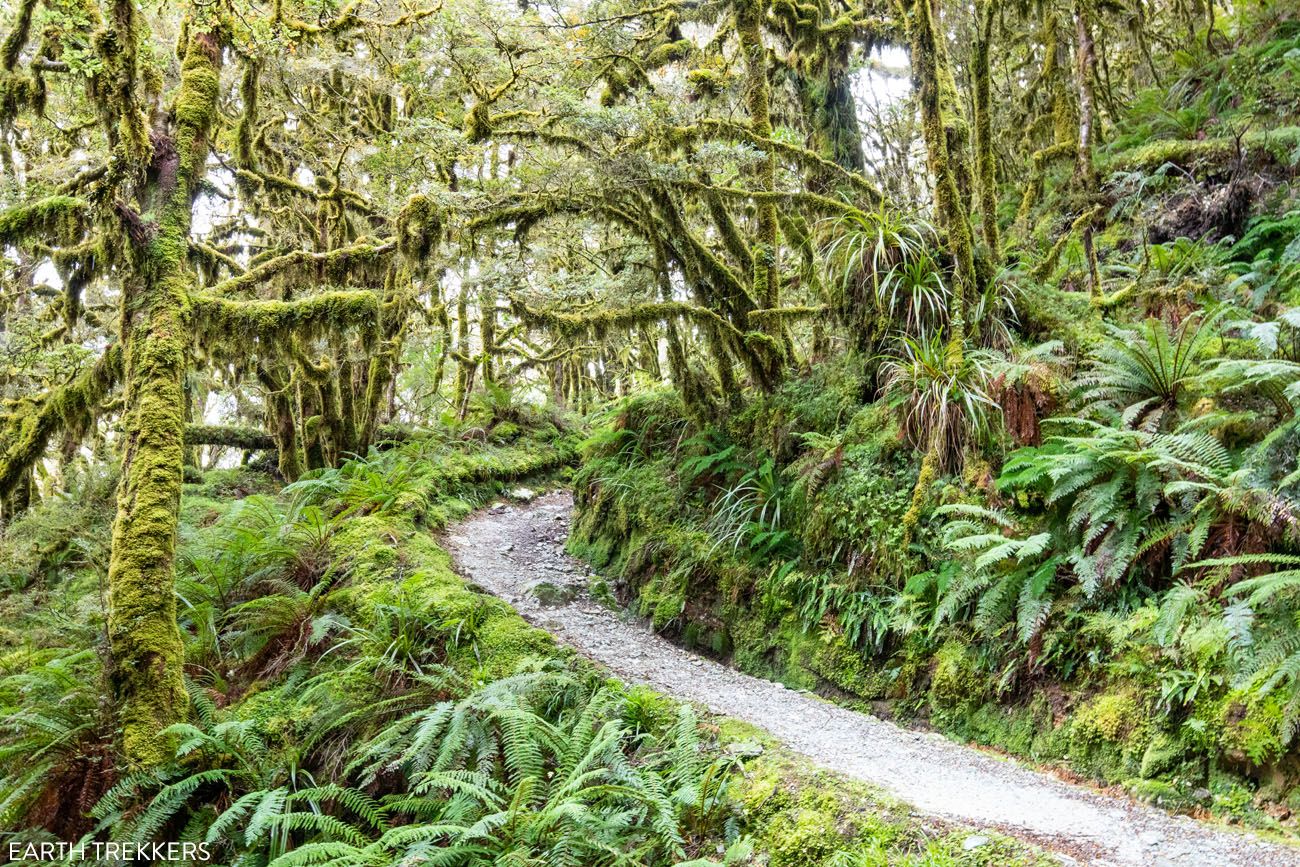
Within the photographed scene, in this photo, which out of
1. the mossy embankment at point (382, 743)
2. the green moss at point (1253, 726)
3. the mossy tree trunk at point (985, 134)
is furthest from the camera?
the mossy tree trunk at point (985, 134)

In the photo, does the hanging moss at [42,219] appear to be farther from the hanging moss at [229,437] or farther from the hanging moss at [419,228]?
the hanging moss at [229,437]

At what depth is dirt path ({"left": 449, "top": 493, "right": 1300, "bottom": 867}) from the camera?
3.54 meters

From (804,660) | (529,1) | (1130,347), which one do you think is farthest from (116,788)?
(529,1)

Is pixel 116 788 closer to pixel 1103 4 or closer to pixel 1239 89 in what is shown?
pixel 1239 89

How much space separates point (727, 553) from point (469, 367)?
10.9 m

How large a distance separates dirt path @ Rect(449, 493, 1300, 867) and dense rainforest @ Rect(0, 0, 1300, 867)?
0.86ft

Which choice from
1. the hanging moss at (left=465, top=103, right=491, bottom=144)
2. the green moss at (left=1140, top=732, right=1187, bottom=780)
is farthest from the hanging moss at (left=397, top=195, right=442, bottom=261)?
the green moss at (left=1140, top=732, right=1187, bottom=780)

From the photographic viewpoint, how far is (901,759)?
484 cm

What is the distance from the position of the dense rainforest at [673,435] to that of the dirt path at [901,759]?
26 cm

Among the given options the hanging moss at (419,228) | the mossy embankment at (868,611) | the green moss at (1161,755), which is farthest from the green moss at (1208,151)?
the hanging moss at (419,228)

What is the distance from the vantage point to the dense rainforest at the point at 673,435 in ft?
14.2

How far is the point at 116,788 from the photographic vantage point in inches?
181

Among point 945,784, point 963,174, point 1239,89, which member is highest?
point 1239,89

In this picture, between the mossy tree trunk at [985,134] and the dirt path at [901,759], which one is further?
the mossy tree trunk at [985,134]
